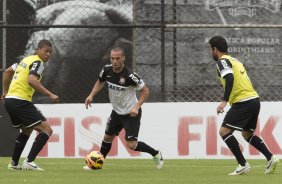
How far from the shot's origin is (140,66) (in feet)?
67.6

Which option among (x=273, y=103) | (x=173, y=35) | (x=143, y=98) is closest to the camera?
(x=143, y=98)

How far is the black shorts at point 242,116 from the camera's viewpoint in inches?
557

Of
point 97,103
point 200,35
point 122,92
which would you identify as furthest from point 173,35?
point 122,92

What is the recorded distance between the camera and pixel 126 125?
15.5m

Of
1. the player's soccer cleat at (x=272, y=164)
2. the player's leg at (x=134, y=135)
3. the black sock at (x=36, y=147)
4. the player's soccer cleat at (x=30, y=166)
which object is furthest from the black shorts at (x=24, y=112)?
the player's soccer cleat at (x=272, y=164)

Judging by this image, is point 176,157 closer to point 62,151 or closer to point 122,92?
point 62,151

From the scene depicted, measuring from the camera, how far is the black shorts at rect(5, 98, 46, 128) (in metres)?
15.1

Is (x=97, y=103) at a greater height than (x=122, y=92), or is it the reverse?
(x=122, y=92)

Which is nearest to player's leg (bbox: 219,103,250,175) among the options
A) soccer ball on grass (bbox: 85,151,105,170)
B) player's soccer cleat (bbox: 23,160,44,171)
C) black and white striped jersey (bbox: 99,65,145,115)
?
black and white striped jersey (bbox: 99,65,145,115)

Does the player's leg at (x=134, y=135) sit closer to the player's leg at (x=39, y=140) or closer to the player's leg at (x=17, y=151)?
the player's leg at (x=39, y=140)

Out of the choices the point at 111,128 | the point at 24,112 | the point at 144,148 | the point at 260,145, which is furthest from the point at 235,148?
the point at 24,112

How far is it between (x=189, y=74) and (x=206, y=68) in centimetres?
40

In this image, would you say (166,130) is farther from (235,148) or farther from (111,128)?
(235,148)

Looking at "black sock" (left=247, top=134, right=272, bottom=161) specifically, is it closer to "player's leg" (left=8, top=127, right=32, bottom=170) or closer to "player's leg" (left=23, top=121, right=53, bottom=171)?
"player's leg" (left=23, top=121, right=53, bottom=171)
